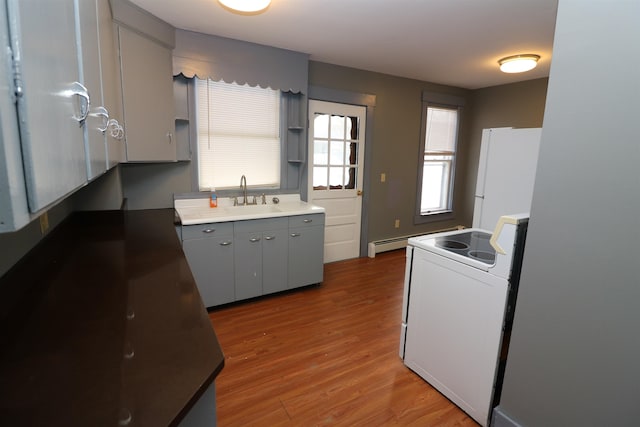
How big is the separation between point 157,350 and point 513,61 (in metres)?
4.05

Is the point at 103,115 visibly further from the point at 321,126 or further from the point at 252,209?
the point at 321,126

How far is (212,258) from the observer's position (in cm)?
276

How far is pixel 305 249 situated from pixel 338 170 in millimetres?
1307

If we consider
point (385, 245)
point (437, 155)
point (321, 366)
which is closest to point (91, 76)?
point (321, 366)

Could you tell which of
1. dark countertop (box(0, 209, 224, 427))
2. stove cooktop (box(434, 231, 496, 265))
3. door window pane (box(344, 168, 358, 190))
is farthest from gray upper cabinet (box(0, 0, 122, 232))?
door window pane (box(344, 168, 358, 190))

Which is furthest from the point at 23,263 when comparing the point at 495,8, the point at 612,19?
the point at 495,8

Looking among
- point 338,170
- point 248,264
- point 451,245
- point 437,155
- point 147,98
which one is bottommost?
point 248,264

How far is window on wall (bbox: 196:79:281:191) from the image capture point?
123 inches

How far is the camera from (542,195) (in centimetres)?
145

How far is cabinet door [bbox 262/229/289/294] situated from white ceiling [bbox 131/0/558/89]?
1.82 m

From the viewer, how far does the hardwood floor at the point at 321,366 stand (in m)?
1.79

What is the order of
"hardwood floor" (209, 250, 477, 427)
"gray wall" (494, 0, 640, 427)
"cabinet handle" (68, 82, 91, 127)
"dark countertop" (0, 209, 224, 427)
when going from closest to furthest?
"dark countertop" (0, 209, 224, 427), "cabinet handle" (68, 82, 91, 127), "gray wall" (494, 0, 640, 427), "hardwood floor" (209, 250, 477, 427)

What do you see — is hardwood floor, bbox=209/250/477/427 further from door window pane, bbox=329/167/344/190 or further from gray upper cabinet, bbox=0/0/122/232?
gray upper cabinet, bbox=0/0/122/232

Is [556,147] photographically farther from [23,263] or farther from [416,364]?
[23,263]
